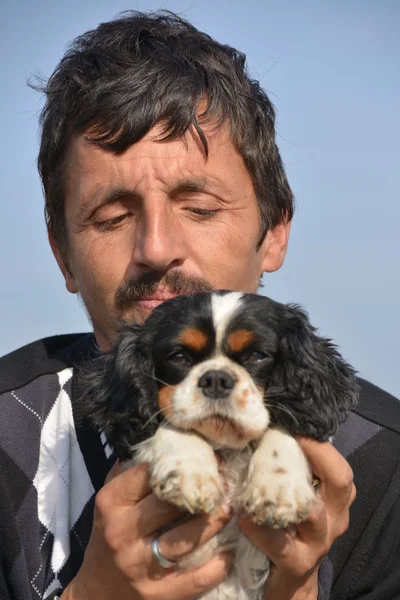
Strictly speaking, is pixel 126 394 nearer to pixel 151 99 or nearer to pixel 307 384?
pixel 307 384

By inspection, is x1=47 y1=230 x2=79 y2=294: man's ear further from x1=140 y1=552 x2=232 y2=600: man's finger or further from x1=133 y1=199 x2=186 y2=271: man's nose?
x1=140 y1=552 x2=232 y2=600: man's finger

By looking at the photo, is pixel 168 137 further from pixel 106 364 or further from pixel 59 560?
pixel 59 560

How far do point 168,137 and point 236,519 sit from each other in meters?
1.93

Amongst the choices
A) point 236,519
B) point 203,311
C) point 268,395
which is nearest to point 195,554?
point 236,519

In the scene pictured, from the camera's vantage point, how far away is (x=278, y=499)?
2.93 m

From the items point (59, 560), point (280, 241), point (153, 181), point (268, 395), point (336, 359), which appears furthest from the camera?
point (280, 241)

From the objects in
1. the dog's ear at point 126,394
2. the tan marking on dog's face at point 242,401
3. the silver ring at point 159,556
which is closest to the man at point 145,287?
the silver ring at point 159,556

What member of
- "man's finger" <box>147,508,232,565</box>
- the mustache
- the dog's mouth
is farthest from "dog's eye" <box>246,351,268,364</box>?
the mustache

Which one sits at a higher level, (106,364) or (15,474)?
(106,364)

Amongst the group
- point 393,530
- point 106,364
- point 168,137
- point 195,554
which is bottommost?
point 393,530

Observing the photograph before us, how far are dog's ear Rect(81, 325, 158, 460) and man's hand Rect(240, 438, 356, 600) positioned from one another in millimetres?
518

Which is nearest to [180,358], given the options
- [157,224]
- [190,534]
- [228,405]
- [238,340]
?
[238,340]

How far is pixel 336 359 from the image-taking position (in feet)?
11.5

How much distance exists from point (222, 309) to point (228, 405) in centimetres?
44
